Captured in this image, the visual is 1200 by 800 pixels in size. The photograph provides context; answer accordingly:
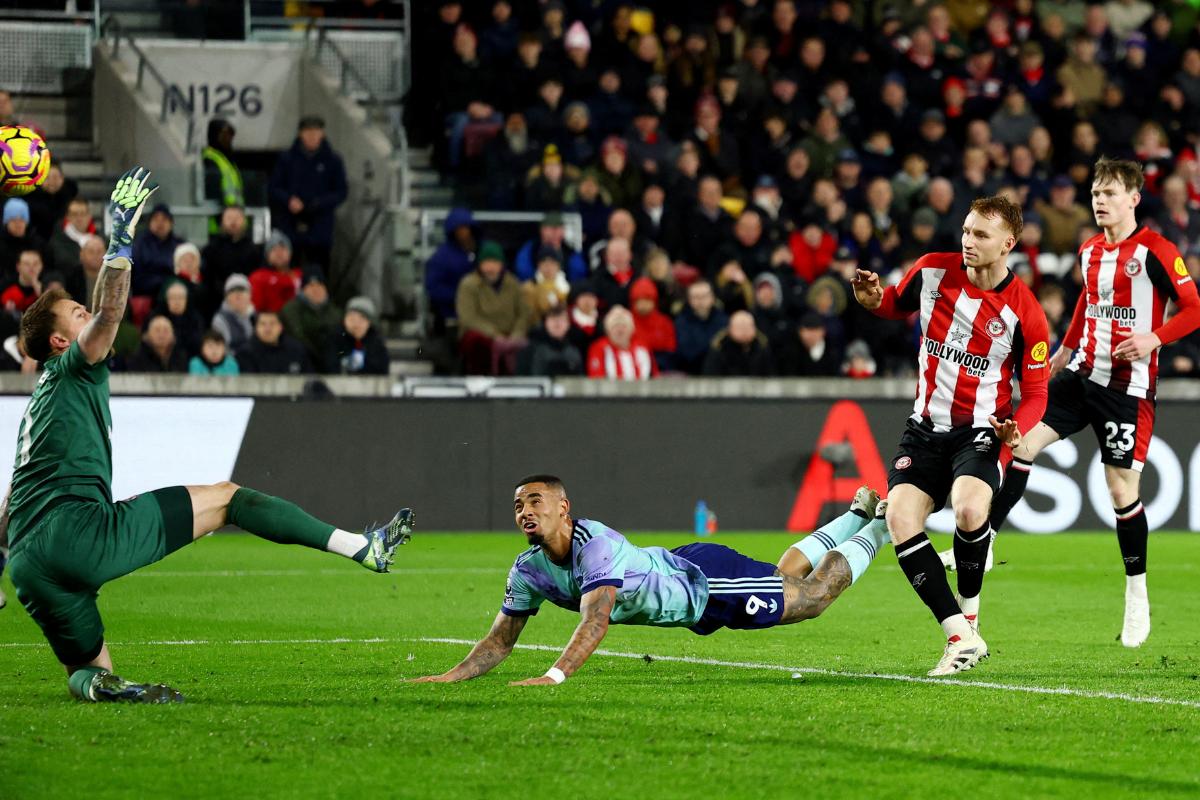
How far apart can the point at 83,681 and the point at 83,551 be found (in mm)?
567

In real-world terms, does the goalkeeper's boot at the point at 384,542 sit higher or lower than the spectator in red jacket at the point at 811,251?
lower

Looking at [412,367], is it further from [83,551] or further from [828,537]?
[83,551]

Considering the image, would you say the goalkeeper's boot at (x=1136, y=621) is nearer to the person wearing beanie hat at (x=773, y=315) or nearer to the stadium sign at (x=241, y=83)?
the person wearing beanie hat at (x=773, y=315)

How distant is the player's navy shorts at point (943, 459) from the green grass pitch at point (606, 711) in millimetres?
849

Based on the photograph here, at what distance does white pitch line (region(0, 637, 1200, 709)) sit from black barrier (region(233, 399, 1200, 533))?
6.90 meters

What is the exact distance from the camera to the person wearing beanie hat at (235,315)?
17828mm

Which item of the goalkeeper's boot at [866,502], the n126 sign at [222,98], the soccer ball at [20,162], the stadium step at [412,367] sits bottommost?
the stadium step at [412,367]

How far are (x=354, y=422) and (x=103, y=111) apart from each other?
288 inches

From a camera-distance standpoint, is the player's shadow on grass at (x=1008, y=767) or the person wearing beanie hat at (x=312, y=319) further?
the person wearing beanie hat at (x=312, y=319)

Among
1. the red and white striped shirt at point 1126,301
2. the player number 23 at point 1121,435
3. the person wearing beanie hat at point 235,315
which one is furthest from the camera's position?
the person wearing beanie hat at point 235,315

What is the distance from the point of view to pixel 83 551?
277 inches

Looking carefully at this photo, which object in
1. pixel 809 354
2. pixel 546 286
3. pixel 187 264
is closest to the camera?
pixel 187 264

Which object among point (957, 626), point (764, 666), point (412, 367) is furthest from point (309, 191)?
point (957, 626)

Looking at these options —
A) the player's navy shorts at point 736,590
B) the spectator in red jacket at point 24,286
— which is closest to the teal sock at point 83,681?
the player's navy shorts at point 736,590
